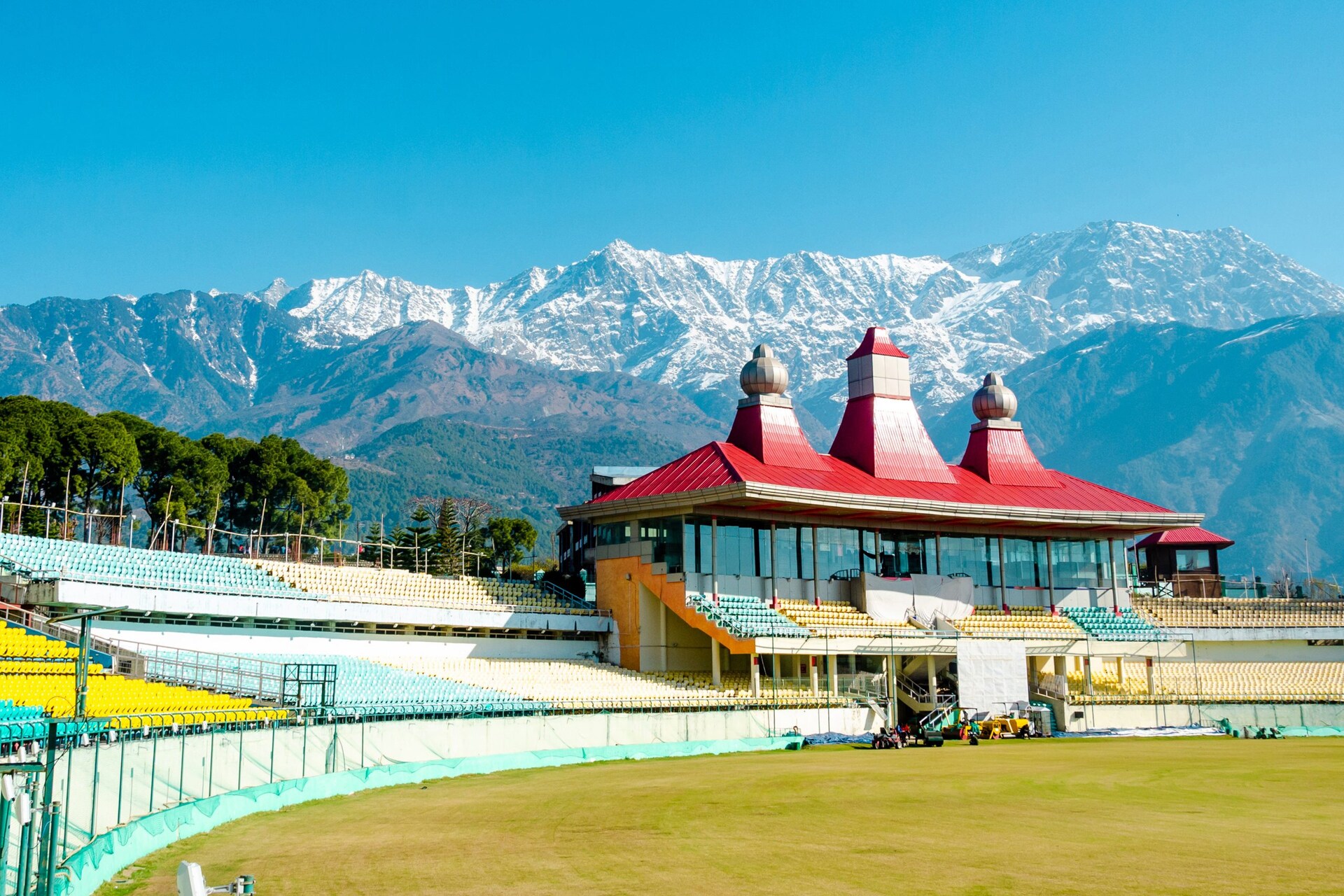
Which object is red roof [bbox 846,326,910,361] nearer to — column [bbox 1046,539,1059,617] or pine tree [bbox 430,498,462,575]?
column [bbox 1046,539,1059,617]

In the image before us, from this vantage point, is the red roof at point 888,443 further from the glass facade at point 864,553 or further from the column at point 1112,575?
the column at point 1112,575

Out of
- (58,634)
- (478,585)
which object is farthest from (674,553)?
(58,634)

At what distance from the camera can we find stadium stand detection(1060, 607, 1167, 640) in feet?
246

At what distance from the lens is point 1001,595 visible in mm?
77000

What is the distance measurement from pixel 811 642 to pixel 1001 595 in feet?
62.2

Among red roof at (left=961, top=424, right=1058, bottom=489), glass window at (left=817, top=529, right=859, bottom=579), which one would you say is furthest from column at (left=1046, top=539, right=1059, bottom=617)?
glass window at (left=817, top=529, right=859, bottom=579)

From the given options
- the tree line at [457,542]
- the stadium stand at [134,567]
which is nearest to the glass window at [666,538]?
the stadium stand at [134,567]

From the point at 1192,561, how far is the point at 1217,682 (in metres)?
25.7

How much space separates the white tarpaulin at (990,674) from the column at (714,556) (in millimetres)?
12376

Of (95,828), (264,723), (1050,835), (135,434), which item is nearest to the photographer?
(95,828)

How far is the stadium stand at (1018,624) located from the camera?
69.8m

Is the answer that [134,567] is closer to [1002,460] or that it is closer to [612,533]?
[612,533]

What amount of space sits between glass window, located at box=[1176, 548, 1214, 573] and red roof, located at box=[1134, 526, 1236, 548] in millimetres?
649

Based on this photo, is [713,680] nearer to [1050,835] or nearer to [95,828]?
[1050,835]
